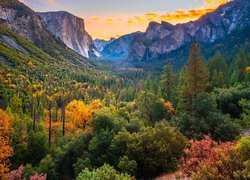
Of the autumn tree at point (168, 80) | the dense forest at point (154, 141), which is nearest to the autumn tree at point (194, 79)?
the dense forest at point (154, 141)

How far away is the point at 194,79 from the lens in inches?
1564

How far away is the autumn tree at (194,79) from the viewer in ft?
128

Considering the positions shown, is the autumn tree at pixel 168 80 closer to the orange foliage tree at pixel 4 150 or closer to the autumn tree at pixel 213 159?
the orange foliage tree at pixel 4 150

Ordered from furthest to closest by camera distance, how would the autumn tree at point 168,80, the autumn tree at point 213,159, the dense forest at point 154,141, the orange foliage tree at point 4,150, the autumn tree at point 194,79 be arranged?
the autumn tree at point 168,80
the autumn tree at point 194,79
the orange foliage tree at point 4,150
the dense forest at point 154,141
the autumn tree at point 213,159

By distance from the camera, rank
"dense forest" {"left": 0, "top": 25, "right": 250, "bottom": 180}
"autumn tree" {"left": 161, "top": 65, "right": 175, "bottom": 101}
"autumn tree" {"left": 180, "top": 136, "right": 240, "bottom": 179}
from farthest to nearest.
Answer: "autumn tree" {"left": 161, "top": 65, "right": 175, "bottom": 101} < "dense forest" {"left": 0, "top": 25, "right": 250, "bottom": 180} < "autumn tree" {"left": 180, "top": 136, "right": 240, "bottom": 179}

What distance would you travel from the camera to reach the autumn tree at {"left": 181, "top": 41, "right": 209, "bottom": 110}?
39.1 meters

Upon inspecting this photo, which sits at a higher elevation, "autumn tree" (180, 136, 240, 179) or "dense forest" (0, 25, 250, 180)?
"autumn tree" (180, 136, 240, 179)

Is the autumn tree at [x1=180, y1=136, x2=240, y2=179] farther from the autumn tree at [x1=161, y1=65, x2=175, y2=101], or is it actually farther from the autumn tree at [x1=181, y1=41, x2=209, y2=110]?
the autumn tree at [x1=161, y1=65, x2=175, y2=101]

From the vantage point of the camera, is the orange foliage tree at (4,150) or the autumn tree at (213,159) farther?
the orange foliage tree at (4,150)

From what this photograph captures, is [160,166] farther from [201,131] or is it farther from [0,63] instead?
[0,63]

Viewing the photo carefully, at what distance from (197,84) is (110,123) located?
56.9 ft

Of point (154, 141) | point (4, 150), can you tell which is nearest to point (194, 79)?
point (154, 141)

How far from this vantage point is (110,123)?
3052cm

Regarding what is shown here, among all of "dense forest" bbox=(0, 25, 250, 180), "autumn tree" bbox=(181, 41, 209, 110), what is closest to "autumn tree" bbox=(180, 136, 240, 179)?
"dense forest" bbox=(0, 25, 250, 180)
